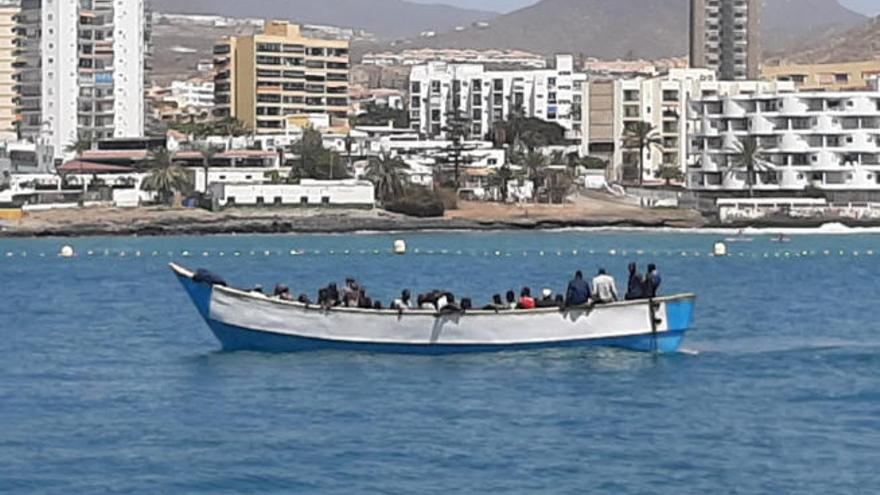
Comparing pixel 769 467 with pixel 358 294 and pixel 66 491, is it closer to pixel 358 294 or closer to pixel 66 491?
pixel 66 491

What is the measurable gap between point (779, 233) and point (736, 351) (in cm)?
8448

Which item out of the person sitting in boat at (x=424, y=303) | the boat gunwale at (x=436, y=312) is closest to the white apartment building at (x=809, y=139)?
the boat gunwale at (x=436, y=312)

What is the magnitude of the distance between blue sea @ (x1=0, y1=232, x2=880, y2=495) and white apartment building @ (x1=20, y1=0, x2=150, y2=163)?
11586cm

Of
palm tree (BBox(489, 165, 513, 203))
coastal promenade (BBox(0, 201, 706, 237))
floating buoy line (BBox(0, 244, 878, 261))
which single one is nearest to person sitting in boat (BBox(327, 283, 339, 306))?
floating buoy line (BBox(0, 244, 878, 261))

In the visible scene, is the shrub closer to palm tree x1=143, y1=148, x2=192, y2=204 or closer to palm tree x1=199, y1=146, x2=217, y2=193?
palm tree x1=143, y1=148, x2=192, y2=204

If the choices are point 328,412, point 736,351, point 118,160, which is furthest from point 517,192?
point 328,412

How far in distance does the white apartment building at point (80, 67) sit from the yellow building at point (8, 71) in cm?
230

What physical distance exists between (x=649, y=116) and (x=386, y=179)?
36230mm

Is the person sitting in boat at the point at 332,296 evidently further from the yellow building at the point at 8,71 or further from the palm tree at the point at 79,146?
the yellow building at the point at 8,71

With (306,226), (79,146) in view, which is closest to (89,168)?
(79,146)

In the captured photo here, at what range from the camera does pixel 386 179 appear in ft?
475

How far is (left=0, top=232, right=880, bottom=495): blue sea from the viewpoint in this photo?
1076 inches

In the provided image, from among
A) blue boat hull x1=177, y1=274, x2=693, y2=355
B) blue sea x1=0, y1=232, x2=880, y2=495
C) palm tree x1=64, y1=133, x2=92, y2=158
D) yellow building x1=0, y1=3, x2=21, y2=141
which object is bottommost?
blue sea x1=0, y1=232, x2=880, y2=495

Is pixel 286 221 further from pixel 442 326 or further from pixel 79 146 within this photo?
pixel 442 326
